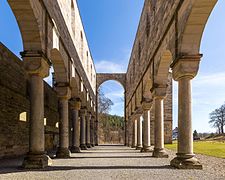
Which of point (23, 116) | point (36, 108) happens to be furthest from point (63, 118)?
point (36, 108)

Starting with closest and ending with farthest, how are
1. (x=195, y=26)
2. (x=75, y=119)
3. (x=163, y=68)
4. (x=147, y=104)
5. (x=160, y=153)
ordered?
(x=195, y=26), (x=163, y=68), (x=160, y=153), (x=147, y=104), (x=75, y=119)

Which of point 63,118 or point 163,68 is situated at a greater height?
point 163,68

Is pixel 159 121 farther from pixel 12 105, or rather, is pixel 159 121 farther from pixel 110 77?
pixel 110 77

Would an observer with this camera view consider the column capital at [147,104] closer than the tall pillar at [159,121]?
No

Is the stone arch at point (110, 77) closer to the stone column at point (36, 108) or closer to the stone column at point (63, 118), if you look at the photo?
the stone column at point (63, 118)

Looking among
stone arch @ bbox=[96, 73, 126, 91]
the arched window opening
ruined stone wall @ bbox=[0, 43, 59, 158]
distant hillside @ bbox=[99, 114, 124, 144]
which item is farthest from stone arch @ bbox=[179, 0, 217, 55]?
distant hillside @ bbox=[99, 114, 124, 144]

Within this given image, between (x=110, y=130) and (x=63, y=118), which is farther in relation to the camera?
(x=110, y=130)

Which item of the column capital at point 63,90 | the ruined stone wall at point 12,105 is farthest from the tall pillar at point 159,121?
the ruined stone wall at point 12,105

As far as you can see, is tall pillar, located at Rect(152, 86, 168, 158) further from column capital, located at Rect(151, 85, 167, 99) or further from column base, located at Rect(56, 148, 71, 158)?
column base, located at Rect(56, 148, 71, 158)

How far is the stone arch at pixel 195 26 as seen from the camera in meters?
7.72

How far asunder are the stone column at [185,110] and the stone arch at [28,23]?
4.24m

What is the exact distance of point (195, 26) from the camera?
28.0 ft

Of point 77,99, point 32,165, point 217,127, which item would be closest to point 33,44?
point 32,165

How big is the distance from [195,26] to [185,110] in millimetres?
2421
